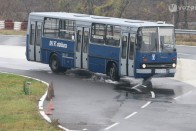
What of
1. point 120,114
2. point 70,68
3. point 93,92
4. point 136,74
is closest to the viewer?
point 120,114

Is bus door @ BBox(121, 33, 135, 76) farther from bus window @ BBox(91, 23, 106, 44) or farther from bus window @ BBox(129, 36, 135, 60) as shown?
bus window @ BBox(91, 23, 106, 44)

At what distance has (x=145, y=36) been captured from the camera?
93.8 ft

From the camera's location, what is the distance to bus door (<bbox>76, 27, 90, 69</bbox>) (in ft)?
104

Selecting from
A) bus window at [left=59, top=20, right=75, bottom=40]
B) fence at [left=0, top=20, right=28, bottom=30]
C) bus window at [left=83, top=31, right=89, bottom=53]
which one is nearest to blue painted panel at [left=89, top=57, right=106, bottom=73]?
bus window at [left=83, top=31, right=89, bottom=53]

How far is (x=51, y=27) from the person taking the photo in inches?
1339

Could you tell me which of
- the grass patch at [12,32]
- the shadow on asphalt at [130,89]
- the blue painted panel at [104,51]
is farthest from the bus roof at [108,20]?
the grass patch at [12,32]

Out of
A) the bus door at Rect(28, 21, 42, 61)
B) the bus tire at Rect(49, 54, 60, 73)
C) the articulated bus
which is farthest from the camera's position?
the bus door at Rect(28, 21, 42, 61)

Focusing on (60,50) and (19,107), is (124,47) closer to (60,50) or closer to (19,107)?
(60,50)

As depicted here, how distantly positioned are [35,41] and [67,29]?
2771mm

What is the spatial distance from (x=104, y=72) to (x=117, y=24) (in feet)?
7.73

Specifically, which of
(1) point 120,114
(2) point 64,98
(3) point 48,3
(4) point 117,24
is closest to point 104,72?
(4) point 117,24

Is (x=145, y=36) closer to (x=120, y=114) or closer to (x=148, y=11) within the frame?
(x=120, y=114)

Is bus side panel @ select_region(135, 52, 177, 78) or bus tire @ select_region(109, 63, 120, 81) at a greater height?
bus side panel @ select_region(135, 52, 177, 78)

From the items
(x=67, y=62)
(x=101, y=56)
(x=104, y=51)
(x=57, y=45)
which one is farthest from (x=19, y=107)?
(x=57, y=45)
